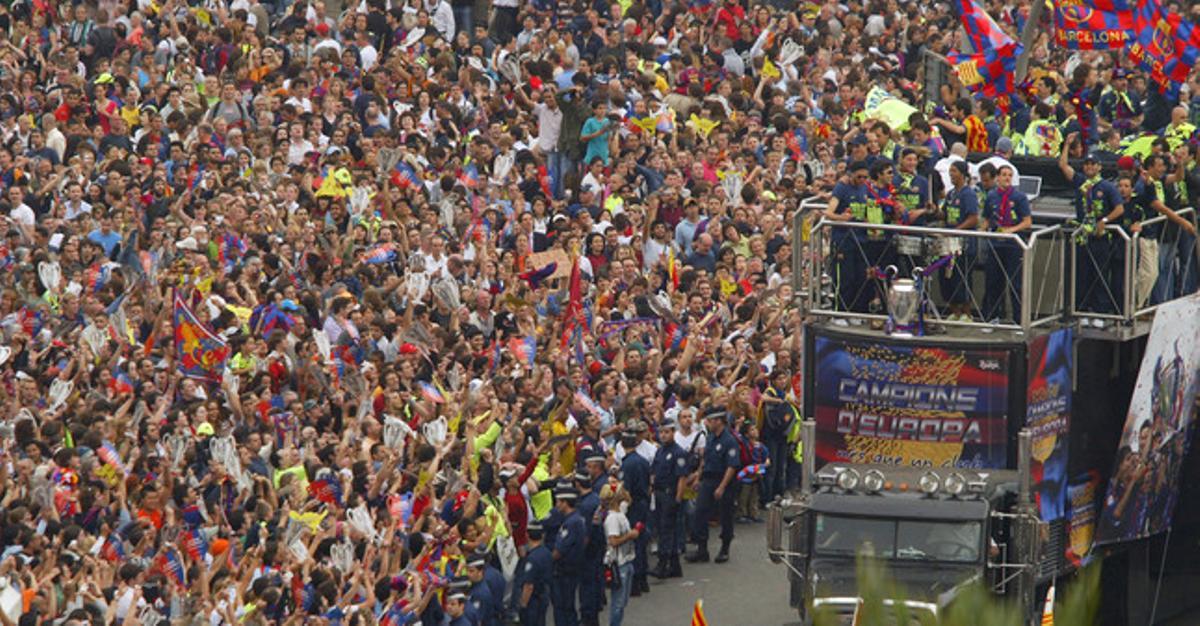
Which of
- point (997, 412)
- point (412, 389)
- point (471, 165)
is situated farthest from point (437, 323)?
point (997, 412)

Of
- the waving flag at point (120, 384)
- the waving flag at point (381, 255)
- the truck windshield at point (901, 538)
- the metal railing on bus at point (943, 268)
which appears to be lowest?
the truck windshield at point (901, 538)

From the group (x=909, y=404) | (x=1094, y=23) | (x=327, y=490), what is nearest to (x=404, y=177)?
(x=1094, y=23)

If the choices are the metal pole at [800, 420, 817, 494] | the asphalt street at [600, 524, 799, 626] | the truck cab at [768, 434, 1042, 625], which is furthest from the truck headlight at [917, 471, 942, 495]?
the asphalt street at [600, 524, 799, 626]

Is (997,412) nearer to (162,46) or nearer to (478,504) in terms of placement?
(478,504)

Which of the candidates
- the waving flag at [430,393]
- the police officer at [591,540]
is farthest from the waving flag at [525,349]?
the police officer at [591,540]

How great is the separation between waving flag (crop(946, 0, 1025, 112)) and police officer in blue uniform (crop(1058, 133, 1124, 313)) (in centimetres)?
584

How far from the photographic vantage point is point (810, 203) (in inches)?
962

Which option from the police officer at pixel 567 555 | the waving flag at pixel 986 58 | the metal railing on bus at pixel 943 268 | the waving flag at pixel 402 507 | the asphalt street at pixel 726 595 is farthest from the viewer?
the waving flag at pixel 986 58

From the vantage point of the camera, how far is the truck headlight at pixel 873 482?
22.2 metres

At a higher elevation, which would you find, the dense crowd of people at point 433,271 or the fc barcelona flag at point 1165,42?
the fc barcelona flag at point 1165,42

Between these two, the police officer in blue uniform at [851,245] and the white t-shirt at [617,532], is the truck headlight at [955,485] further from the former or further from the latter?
the white t-shirt at [617,532]

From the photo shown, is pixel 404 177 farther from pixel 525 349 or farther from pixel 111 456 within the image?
pixel 111 456

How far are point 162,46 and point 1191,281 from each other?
14908mm

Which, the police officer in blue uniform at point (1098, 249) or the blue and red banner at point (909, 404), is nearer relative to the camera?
the blue and red banner at point (909, 404)
